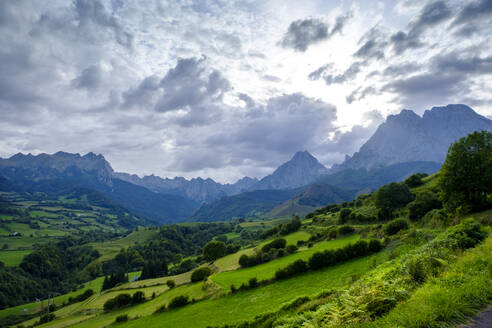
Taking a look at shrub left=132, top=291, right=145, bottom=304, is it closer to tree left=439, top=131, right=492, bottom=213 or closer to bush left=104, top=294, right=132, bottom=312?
bush left=104, top=294, right=132, bottom=312

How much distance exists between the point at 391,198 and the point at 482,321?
221ft

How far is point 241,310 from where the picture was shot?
31.8 m

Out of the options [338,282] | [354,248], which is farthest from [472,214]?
[338,282]

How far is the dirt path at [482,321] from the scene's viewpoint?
802 cm

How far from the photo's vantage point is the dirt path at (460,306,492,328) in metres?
8.02

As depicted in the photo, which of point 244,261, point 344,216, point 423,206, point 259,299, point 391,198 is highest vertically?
point 391,198

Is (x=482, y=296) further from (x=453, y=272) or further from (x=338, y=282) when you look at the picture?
(x=338, y=282)

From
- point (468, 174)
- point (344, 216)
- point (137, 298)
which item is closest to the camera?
point (468, 174)

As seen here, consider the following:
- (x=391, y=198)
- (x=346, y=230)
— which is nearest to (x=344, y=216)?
(x=391, y=198)

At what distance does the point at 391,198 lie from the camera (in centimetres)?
6719

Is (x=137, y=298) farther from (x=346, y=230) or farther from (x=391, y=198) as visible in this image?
(x=391, y=198)

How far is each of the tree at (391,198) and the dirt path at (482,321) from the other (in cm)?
6379

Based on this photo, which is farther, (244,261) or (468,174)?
(244,261)

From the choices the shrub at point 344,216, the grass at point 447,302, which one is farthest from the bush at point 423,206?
the grass at point 447,302
